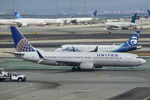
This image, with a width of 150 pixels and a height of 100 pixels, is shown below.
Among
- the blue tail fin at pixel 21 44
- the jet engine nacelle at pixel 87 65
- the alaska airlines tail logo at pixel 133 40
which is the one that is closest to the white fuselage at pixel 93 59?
the jet engine nacelle at pixel 87 65

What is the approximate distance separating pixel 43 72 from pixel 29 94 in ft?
70.5

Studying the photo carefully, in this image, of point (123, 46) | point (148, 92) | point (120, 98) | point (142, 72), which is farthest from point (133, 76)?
point (123, 46)

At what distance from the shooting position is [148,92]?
52.1m

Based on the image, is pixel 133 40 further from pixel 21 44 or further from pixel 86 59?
pixel 21 44

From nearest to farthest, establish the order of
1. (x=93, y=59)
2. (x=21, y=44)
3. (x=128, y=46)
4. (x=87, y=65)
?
(x=87, y=65) → (x=93, y=59) → (x=21, y=44) → (x=128, y=46)

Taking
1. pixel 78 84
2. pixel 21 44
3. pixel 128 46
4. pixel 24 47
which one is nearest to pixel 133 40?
pixel 128 46

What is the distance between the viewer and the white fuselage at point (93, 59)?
2849 inches

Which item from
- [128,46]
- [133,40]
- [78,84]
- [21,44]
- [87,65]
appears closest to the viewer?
[78,84]

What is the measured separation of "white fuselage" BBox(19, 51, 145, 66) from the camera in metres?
72.4

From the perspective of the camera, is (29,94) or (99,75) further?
(99,75)

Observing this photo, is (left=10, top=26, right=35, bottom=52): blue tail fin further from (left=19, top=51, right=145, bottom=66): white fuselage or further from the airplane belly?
the airplane belly

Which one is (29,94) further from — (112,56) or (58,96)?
(112,56)

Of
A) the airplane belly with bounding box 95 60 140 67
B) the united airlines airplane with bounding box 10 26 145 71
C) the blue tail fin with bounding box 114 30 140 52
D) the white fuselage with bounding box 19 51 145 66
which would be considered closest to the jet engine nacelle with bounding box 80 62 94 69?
the united airlines airplane with bounding box 10 26 145 71

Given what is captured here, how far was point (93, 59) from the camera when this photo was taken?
73250 mm
